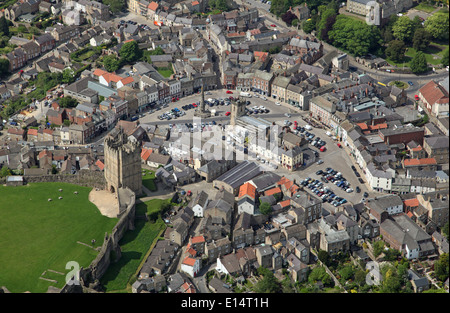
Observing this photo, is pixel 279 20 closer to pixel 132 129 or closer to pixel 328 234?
pixel 132 129

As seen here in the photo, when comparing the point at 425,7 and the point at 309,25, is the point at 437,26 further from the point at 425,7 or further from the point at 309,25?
the point at 309,25

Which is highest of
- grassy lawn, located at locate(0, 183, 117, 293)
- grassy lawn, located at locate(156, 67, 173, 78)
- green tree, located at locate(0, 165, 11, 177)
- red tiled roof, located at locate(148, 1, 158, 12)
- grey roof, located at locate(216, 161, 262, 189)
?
red tiled roof, located at locate(148, 1, 158, 12)

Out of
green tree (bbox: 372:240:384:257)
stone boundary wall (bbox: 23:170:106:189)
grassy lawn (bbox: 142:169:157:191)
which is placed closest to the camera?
green tree (bbox: 372:240:384:257)

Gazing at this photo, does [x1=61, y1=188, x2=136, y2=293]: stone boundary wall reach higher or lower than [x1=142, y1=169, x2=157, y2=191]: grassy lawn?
higher

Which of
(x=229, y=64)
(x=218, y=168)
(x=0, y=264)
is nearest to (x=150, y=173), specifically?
(x=218, y=168)

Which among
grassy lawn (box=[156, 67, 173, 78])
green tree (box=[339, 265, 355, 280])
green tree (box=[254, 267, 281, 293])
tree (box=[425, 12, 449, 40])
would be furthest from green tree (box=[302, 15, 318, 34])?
green tree (box=[254, 267, 281, 293])

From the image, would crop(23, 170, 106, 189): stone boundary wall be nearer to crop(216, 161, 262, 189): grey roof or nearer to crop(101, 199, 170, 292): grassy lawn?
crop(101, 199, 170, 292): grassy lawn

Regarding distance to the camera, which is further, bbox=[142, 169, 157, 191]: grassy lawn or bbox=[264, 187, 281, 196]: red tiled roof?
bbox=[142, 169, 157, 191]: grassy lawn
